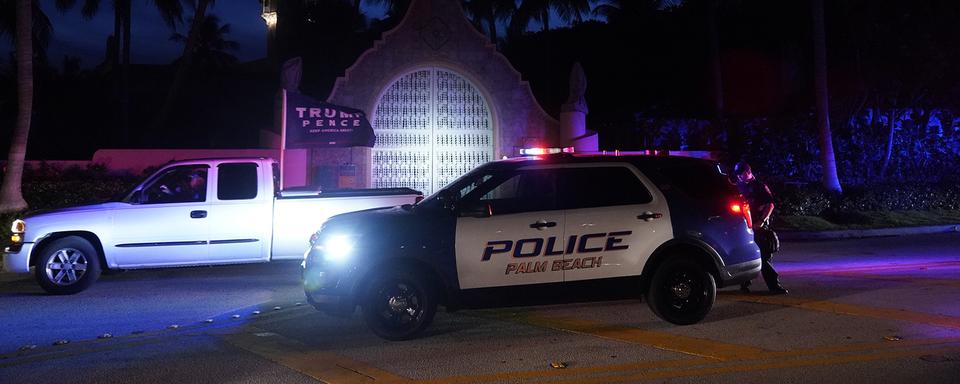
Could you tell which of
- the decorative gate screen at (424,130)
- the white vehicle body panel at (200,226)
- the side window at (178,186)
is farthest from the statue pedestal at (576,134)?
the side window at (178,186)

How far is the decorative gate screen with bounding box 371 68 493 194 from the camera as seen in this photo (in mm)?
22156

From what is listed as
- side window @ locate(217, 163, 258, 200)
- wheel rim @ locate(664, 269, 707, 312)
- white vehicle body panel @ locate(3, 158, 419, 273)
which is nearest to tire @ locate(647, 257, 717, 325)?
wheel rim @ locate(664, 269, 707, 312)

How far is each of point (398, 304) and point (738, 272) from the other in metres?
3.50

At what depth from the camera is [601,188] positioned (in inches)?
332

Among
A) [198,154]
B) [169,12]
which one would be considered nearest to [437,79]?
[198,154]

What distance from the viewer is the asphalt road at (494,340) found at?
6551mm

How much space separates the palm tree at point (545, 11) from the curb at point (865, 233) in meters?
18.4

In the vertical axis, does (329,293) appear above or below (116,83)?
below

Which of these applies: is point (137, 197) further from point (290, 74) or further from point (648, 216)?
point (290, 74)

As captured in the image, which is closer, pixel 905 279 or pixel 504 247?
pixel 504 247

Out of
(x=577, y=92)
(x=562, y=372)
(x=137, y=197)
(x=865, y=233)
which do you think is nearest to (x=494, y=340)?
(x=562, y=372)

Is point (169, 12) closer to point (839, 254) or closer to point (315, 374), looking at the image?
point (839, 254)

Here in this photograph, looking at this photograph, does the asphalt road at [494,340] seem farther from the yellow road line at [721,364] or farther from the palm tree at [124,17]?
the palm tree at [124,17]

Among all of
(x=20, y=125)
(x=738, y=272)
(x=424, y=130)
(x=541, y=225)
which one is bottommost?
(x=738, y=272)
